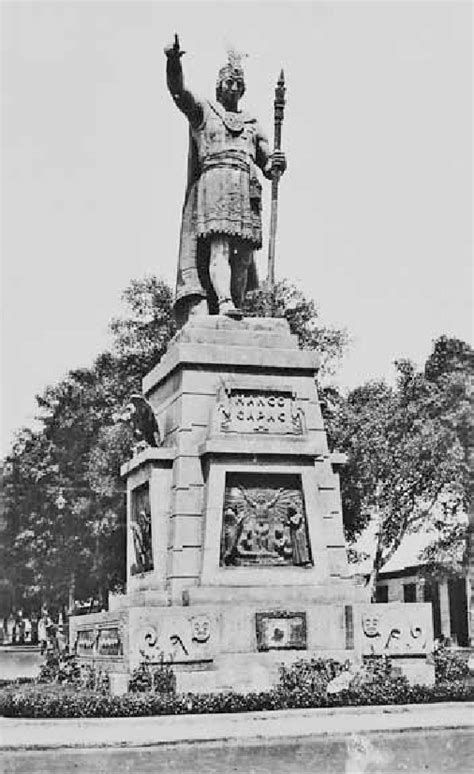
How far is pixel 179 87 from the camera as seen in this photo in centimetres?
1762

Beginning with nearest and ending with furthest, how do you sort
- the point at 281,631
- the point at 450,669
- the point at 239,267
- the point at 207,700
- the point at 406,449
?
the point at 207,700 → the point at 281,631 → the point at 450,669 → the point at 239,267 → the point at 406,449

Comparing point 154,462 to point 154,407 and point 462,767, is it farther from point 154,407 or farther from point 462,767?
point 462,767

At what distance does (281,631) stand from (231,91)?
9073 millimetres

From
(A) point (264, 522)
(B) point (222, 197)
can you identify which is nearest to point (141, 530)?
(A) point (264, 522)

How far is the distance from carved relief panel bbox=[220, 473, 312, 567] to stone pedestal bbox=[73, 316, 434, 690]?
0.02m

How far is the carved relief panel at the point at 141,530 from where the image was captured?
16844mm

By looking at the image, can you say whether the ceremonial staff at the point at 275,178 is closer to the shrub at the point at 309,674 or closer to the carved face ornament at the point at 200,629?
the carved face ornament at the point at 200,629

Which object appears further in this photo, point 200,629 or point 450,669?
point 450,669

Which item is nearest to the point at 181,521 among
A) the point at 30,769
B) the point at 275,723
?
the point at 275,723

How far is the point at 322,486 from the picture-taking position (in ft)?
55.4

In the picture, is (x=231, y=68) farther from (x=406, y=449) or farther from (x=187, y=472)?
Answer: (x=406, y=449)

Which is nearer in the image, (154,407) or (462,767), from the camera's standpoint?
(462,767)

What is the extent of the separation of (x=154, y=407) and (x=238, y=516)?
3.29m

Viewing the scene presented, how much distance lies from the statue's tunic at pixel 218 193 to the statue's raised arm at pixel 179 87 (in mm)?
154
